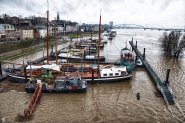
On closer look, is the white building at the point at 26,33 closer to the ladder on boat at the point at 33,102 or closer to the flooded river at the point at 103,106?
the flooded river at the point at 103,106

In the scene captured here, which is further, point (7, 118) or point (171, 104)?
point (171, 104)

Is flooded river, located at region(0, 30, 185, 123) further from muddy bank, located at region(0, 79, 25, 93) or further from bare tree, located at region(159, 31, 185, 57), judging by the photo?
bare tree, located at region(159, 31, 185, 57)

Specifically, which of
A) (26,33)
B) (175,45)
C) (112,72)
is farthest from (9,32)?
(175,45)

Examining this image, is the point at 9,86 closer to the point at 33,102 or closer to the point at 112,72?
the point at 33,102

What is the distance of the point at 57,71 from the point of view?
132 ft

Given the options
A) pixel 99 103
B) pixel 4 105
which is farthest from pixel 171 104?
pixel 4 105

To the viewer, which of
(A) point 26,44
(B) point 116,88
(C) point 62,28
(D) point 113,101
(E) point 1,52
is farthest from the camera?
(C) point 62,28

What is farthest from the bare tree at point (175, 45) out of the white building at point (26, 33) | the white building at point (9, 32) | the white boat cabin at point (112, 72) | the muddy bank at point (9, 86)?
the white building at point (26, 33)

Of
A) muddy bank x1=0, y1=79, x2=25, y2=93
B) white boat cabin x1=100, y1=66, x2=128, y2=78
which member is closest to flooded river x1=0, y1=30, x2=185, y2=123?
muddy bank x1=0, y1=79, x2=25, y2=93

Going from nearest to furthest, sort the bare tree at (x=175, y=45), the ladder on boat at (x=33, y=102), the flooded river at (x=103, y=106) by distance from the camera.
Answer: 1. the flooded river at (x=103, y=106)
2. the ladder on boat at (x=33, y=102)
3. the bare tree at (x=175, y=45)

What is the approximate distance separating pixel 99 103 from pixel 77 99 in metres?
3.79

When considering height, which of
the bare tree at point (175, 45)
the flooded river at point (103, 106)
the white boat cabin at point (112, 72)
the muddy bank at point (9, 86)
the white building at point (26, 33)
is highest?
the white building at point (26, 33)

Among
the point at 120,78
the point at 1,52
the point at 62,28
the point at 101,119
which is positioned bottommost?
the point at 101,119

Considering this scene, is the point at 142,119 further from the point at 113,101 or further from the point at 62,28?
Answer: the point at 62,28
